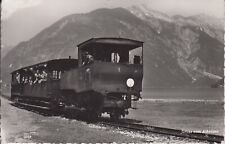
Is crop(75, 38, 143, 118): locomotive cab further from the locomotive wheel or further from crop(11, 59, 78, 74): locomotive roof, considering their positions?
crop(11, 59, 78, 74): locomotive roof

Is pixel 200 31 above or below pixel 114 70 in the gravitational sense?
above

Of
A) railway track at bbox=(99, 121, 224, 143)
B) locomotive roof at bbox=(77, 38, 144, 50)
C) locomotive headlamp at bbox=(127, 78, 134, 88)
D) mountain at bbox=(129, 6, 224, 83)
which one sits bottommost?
railway track at bbox=(99, 121, 224, 143)

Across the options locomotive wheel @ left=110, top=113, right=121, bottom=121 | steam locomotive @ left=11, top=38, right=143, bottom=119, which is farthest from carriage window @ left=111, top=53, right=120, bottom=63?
locomotive wheel @ left=110, top=113, right=121, bottom=121

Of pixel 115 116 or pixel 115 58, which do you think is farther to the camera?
pixel 115 116

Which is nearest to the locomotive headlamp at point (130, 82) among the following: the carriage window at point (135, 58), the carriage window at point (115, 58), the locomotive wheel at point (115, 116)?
the carriage window at point (135, 58)

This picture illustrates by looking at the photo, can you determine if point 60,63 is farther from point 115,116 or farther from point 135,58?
point 135,58

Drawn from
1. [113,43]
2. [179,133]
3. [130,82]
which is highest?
[113,43]

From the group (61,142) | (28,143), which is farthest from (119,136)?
(28,143)

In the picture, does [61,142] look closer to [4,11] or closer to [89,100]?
[4,11]

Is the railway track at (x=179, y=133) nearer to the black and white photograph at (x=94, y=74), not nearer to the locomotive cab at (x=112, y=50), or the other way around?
the black and white photograph at (x=94, y=74)

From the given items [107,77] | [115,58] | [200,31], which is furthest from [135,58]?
[200,31]

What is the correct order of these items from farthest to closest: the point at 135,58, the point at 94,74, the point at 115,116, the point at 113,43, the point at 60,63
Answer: the point at 60,63 < the point at 115,116 < the point at 135,58 < the point at 113,43 < the point at 94,74

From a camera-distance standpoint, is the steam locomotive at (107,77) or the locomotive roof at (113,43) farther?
the locomotive roof at (113,43)

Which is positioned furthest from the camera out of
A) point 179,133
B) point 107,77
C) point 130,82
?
point 130,82
